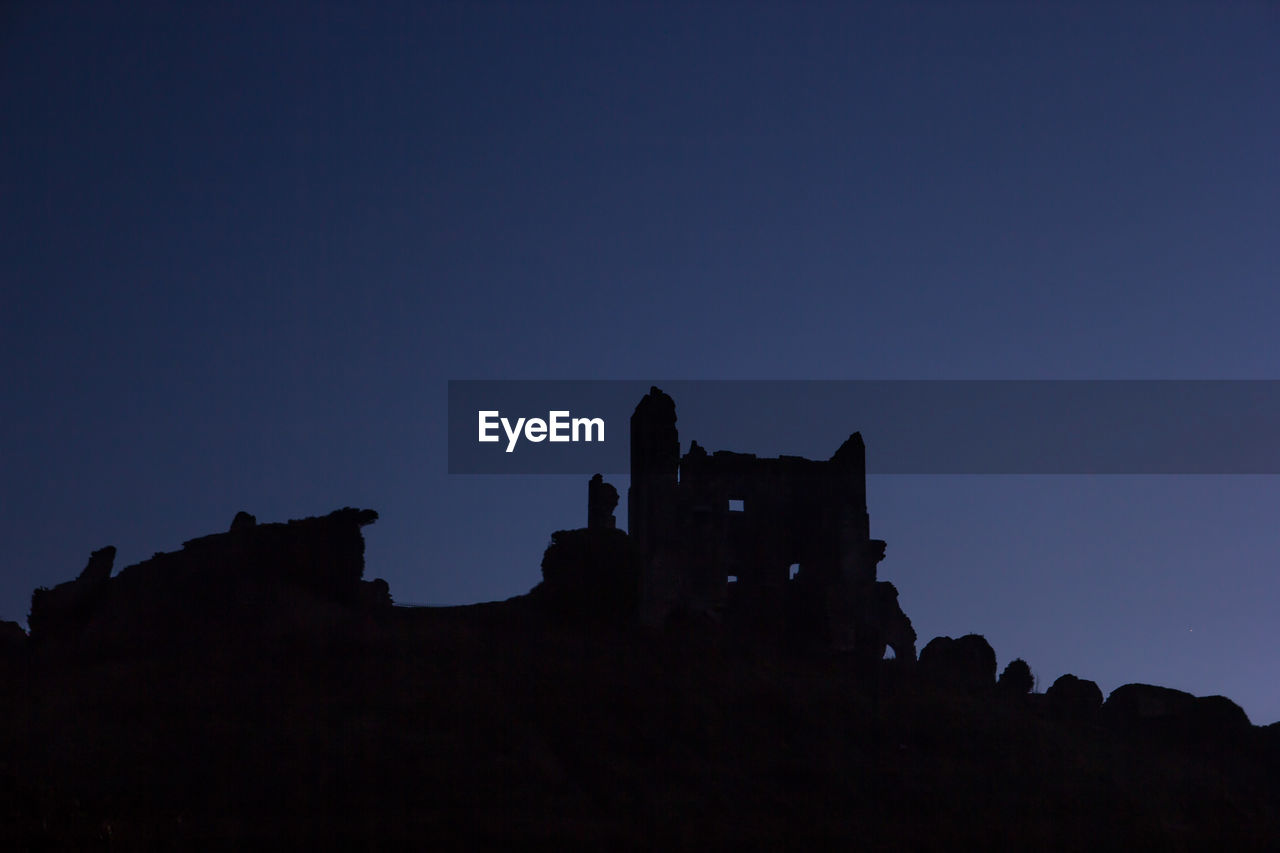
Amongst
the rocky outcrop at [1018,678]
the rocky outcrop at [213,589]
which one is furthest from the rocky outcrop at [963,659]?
the rocky outcrop at [213,589]

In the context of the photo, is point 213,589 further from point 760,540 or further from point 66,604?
point 760,540

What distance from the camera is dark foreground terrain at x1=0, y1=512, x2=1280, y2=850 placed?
3422cm

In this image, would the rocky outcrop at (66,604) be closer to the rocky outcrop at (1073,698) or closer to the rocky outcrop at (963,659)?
the rocky outcrop at (963,659)

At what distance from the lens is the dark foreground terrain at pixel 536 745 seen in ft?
112

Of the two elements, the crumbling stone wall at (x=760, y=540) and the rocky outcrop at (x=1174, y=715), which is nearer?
the rocky outcrop at (x=1174, y=715)

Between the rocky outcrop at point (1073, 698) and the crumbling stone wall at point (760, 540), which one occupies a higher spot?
the crumbling stone wall at point (760, 540)

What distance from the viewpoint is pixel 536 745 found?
39656 millimetres

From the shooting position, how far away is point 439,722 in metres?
40.1

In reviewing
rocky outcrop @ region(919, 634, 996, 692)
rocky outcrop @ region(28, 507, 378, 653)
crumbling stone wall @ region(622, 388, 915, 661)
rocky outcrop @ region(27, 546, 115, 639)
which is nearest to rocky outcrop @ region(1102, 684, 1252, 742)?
rocky outcrop @ region(919, 634, 996, 692)

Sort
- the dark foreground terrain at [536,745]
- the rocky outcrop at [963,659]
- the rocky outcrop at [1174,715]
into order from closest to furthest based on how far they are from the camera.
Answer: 1. the dark foreground terrain at [536,745]
2. the rocky outcrop at [1174,715]
3. the rocky outcrop at [963,659]

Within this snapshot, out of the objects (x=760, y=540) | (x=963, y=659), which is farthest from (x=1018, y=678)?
(x=760, y=540)

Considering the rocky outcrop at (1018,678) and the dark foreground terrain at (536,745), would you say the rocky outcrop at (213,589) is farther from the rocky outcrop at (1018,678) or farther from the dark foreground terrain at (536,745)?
the rocky outcrop at (1018,678)

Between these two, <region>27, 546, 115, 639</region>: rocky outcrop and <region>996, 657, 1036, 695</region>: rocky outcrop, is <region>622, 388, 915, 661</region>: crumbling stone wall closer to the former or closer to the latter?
<region>996, 657, 1036, 695</region>: rocky outcrop

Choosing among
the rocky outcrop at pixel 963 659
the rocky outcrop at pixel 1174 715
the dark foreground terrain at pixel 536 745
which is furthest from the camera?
the rocky outcrop at pixel 963 659
